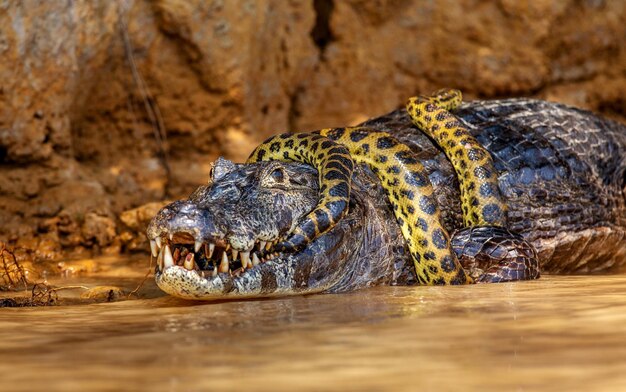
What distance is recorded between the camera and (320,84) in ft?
30.9

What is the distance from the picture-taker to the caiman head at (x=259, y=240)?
4.44m

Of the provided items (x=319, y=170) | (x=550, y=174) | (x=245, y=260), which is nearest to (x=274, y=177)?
(x=319, y=170)

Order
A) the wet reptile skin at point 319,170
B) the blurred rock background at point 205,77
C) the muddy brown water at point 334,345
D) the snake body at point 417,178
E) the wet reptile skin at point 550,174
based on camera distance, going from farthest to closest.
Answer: the blurred rock background at point 205,77, the wet reptile skin at point 550,174, the snake body at point 417,178, the wet reptile skin at point 319,170, the muddy brown water at point 334,345

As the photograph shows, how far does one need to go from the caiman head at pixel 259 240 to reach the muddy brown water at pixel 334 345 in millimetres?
253

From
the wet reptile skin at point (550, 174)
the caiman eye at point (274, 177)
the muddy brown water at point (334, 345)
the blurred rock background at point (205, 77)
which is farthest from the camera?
the blurred rock background at point (205, 77)

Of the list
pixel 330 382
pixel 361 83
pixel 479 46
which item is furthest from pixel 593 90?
pixel 330 382

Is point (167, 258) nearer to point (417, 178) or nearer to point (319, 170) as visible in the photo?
point (319, 170)

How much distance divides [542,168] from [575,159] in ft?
1.63

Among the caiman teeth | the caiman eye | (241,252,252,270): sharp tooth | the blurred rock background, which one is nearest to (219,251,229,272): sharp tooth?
the caiman teeth

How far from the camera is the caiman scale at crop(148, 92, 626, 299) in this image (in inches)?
181

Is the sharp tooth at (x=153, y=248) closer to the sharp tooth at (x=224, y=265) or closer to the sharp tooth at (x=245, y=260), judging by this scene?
the sharp tooth at (x=224, y=265)

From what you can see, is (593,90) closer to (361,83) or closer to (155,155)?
(361,83)

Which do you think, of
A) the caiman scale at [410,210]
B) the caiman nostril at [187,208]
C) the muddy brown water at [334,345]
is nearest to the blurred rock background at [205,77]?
the caiman scale at [410,210]

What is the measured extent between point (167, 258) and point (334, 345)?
1.78m
